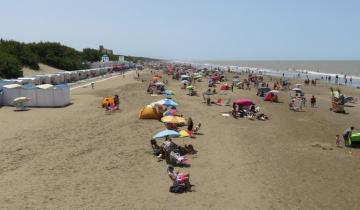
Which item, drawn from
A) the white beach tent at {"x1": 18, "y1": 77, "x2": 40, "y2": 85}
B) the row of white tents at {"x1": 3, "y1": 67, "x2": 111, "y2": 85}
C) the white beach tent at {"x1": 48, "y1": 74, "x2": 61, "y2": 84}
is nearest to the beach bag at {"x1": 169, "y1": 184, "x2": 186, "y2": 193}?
the row of white tents at {"x1": 3, "y1": 67, "x2": 111, "y2": 85}

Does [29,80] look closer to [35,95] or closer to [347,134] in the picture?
[35,95]

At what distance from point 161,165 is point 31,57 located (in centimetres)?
5079

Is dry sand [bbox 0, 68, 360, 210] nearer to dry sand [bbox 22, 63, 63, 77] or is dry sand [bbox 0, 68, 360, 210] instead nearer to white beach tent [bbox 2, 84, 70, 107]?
white beach tent [bbox 2, 84, 70, 107]

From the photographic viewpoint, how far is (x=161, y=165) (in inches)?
531

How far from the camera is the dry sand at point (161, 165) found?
34.4 ft

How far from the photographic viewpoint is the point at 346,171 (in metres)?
13.5

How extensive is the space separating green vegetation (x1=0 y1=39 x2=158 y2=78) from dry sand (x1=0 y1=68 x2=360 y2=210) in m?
24.4

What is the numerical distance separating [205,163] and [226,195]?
300 cm

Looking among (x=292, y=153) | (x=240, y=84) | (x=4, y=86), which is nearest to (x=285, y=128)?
(x=292, y=153)

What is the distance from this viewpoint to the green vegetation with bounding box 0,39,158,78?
4509 centimetres

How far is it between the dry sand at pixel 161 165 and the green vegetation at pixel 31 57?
960 inches

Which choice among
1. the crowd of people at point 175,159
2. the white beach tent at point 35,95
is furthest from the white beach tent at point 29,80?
the crowd of people at point 175,159

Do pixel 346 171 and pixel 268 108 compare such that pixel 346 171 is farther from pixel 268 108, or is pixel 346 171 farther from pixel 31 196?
pixel 268 108

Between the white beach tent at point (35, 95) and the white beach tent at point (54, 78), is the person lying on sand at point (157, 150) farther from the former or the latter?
the white beach tent at point (54, 78)
